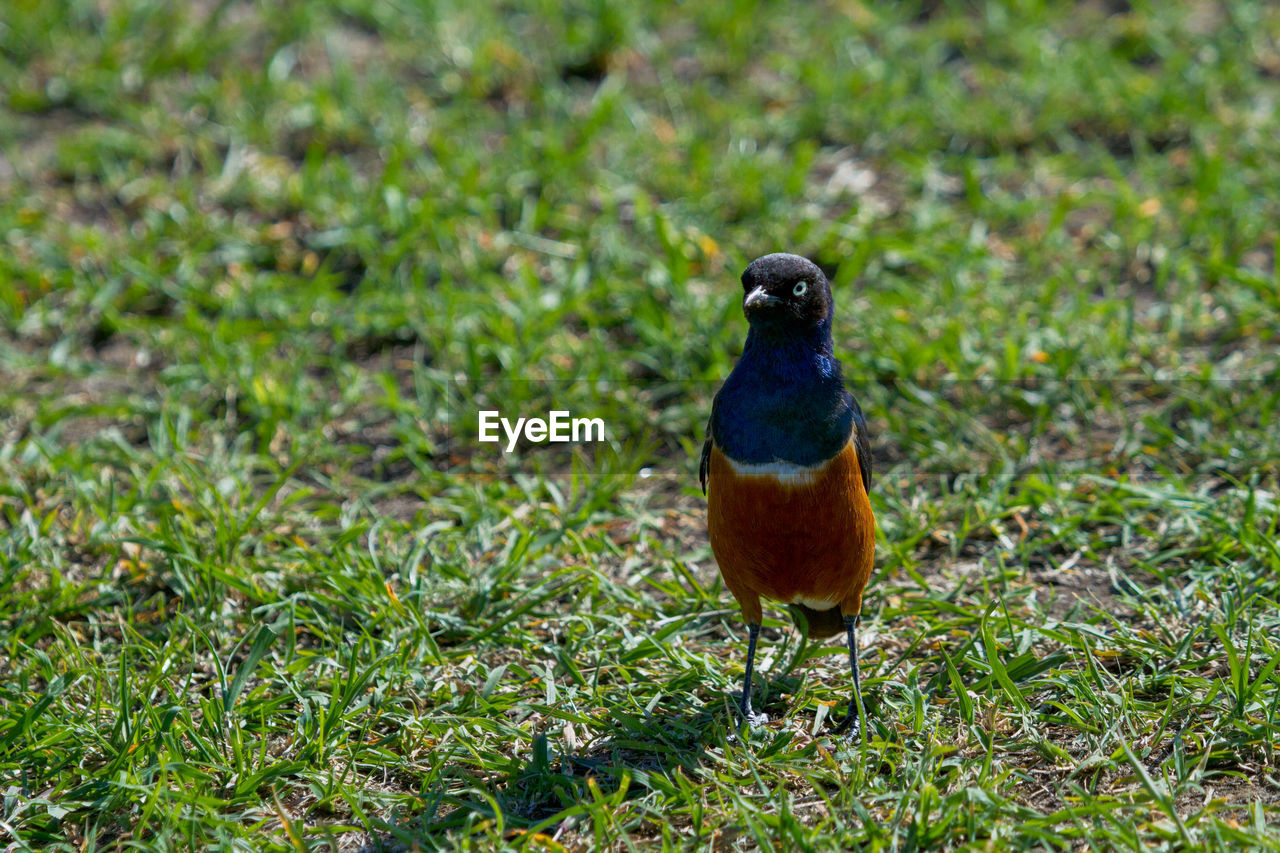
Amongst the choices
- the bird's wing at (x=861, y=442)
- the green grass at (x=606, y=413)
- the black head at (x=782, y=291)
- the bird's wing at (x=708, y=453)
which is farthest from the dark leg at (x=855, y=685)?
the black head at (x=782, y=291)

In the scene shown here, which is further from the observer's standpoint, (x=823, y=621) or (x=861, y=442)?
(x=823, y=621)

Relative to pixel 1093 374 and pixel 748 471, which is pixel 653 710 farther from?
pixel 1093 374

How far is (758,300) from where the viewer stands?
117 inches

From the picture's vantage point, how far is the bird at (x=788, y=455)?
119 inches

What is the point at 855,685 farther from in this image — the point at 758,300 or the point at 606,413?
the point at 606,413

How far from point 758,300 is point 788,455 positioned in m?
0.37

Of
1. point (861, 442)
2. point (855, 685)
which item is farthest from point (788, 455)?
point (855, 685)

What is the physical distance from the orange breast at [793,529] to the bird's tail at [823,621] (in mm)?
206

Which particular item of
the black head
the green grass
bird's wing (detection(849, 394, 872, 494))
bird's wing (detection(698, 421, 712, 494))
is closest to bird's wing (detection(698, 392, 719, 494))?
bird's wing (detection(698, 421, 712, 494))

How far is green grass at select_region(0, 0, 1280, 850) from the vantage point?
3.10 metres

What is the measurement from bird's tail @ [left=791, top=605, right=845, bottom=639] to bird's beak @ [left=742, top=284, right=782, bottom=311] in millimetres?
Answer: 878

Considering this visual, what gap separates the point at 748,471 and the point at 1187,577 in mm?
1523

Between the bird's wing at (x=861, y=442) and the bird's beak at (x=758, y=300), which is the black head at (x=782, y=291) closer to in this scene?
the bird's beak at (x=758, y=300)

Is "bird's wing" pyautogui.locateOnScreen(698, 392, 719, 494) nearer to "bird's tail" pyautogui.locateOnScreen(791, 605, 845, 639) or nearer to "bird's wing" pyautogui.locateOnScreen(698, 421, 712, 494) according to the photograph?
"bird's wing" pyautogui.locateOnScreen(698, 421, 712, 494)
